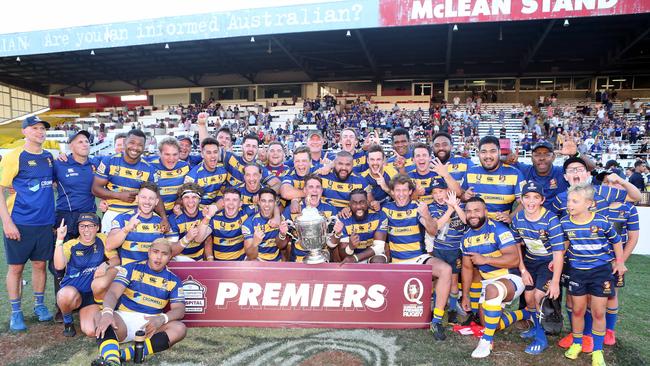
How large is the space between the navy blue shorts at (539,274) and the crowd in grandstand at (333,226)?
12 mm

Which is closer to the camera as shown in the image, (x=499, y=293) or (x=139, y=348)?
(x=139, y=348)

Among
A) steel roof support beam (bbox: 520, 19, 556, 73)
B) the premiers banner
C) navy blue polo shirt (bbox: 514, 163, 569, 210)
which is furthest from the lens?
steel roof support beam (bbox: 520, 19, 556, 73)

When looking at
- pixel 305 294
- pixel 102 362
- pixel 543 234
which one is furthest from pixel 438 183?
pixel 102 362

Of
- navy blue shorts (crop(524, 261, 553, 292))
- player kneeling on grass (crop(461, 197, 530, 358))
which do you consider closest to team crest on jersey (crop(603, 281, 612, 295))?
navy blue shorts (crop(524, 261, 553, 292))

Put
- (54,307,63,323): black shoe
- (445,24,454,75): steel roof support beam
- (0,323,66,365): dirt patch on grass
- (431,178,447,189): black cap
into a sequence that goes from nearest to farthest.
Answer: (0,323,66,365): dirt patch on grass, (54,307,63,323): black shoe, (431,178,447,189): black cap, (445,24,454,75): steel roof support beam

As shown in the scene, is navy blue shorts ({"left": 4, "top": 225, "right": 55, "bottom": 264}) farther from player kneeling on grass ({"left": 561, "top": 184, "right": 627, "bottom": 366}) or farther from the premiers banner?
player kneeling on grass ({"left": 561, "top": 184, "right": 627, "bottom": 366})

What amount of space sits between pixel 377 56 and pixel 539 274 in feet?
82.5

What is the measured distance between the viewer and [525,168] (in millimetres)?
5695

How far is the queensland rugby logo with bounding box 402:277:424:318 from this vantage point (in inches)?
185

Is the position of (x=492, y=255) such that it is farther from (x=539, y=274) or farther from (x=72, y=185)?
(x=72, y=185)

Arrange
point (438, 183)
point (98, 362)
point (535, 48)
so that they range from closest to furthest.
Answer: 1. point (98, 362)
2. point (438, 183)
3. point (535, 48)

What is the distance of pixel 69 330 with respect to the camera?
462cm

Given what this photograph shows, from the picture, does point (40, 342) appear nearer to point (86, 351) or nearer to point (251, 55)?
point (86, 351)

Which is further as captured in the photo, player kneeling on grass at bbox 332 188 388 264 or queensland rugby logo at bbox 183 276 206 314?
player kneeling on grass at bbox 332 188 388 264
